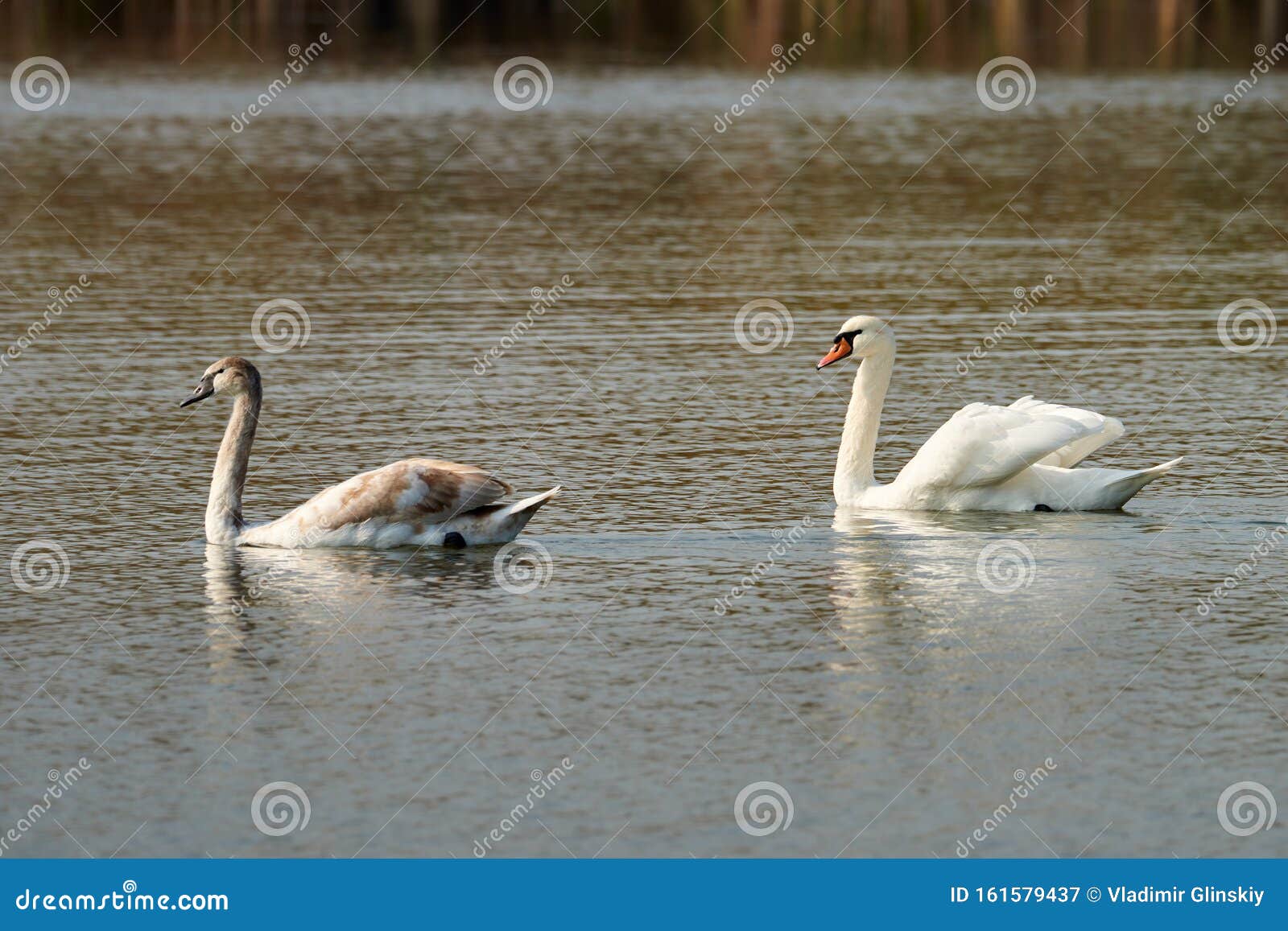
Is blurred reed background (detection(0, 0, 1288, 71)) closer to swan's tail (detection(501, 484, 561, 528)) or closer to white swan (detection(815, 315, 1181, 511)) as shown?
white swan (detection(815, 315, 1181, 511))

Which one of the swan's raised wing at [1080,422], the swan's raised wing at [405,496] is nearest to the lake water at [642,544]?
the swan's raised wing at [405,496]

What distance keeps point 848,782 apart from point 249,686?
9.56 ft

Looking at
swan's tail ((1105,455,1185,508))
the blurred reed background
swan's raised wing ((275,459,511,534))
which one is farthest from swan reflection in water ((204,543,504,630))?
the blurred reed background

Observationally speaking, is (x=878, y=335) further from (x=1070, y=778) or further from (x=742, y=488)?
(x=1070, y=778)

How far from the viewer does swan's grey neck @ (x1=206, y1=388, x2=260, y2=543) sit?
1248cm

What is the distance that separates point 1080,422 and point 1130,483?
19.2 inches

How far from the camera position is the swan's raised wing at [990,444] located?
41.9ft

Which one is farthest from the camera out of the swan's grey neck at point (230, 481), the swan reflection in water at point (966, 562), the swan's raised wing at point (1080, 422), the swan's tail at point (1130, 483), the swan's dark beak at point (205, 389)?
the swan's dark beak at point (205, 389)

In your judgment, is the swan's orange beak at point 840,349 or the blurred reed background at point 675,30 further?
the blurred reed background at point 675,30

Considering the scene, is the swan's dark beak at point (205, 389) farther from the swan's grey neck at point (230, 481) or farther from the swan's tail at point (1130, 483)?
the swan's tail at point (1130, 483)

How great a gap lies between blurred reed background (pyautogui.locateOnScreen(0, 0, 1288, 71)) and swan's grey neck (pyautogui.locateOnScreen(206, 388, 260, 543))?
40.2 meters

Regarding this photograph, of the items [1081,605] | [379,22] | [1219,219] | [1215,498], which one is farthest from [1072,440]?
[379,22]

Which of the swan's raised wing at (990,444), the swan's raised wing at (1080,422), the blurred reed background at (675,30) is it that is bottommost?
the swan's raised wing at (990,444)

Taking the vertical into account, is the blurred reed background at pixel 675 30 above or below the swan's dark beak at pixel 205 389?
above
